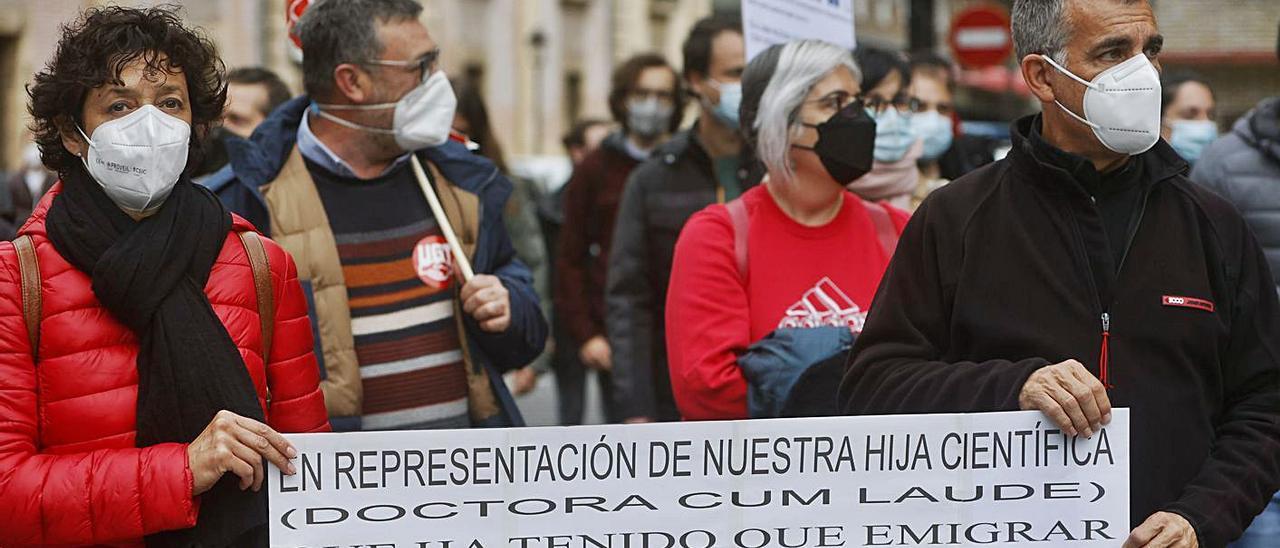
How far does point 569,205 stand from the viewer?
7.94 m

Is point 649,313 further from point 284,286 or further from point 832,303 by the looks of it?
point 284,286

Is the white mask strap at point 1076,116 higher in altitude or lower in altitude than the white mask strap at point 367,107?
lower

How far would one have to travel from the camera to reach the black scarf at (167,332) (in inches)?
122

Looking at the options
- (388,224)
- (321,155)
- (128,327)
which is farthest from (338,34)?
(128,327)

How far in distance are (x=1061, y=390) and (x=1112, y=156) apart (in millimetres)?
529

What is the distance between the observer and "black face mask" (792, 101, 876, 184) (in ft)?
14.6

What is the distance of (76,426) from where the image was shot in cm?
309

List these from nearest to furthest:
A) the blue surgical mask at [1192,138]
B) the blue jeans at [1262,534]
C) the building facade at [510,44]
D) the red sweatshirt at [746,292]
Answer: the blue jeans at [1262,534] → the red sweatshirt at [746,292] → the blue surgical mask at [1192,138] → the building facade at [510,44]

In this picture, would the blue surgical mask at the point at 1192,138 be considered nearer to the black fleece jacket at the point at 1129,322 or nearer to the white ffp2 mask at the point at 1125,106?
the black fleece jacket at the point at 1129,322

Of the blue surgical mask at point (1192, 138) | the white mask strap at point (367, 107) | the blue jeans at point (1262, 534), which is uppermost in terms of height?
the white mask strap at point (367, 107)

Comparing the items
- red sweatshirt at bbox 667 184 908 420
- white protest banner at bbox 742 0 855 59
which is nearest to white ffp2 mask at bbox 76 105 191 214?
red sweatshirt at bbox 667 184 908 420

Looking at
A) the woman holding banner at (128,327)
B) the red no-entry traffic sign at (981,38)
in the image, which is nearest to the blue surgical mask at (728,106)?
the woman holding banner at (128,327)

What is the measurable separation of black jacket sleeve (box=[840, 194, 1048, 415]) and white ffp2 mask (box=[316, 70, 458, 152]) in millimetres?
1497

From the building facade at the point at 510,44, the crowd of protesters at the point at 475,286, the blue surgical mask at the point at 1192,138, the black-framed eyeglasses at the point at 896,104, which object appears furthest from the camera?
the building facade at the point at 510,44
